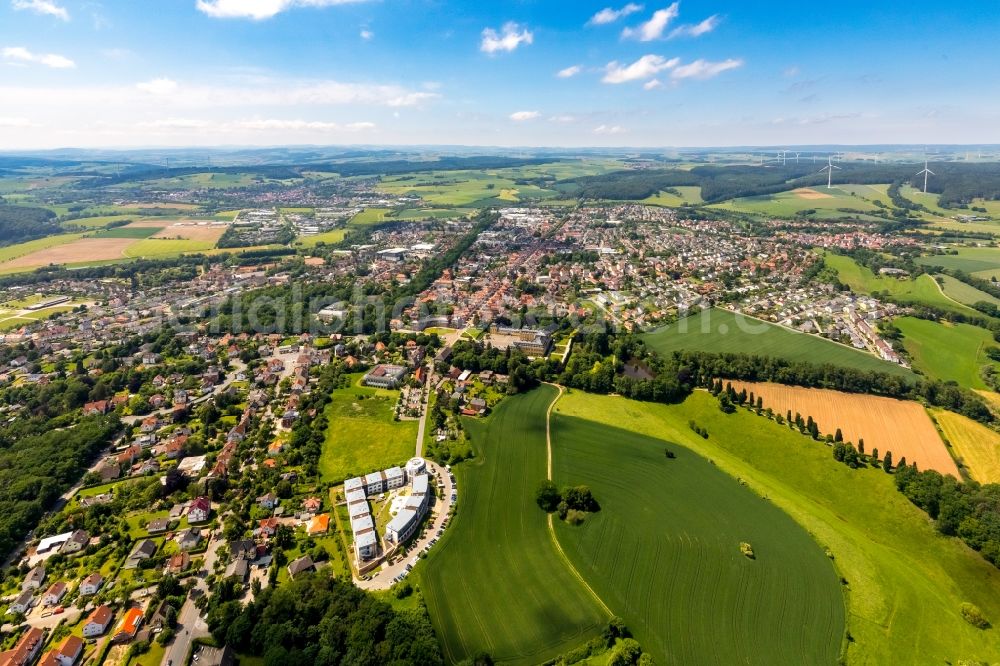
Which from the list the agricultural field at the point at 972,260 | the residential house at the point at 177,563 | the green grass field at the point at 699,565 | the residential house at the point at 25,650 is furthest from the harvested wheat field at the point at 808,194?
the residential house at the point at 25,650

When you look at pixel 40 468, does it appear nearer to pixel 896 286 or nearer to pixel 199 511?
pixel 199 511

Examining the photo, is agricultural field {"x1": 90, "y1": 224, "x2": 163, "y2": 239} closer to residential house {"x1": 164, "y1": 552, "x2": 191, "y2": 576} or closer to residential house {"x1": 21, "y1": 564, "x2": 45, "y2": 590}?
residential house {"x1": 21, "y1": 564, "x2": 45, "y2": 590}

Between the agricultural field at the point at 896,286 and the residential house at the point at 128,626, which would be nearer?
the residential house at the point at 128,626

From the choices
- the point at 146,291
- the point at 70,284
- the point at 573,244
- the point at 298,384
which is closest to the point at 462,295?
the point at 298,384

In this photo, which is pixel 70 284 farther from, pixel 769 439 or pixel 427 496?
pixel 769 439

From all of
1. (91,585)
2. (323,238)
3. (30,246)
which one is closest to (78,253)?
(30,246)

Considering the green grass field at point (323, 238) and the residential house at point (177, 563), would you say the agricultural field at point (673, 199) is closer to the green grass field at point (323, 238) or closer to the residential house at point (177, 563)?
the green grass field at point (323, 238)

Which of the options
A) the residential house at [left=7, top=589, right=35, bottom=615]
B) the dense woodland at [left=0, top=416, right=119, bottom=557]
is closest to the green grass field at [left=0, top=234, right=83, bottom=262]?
the dense woodland at [left=0, top=416, right=119, bottom=557]
